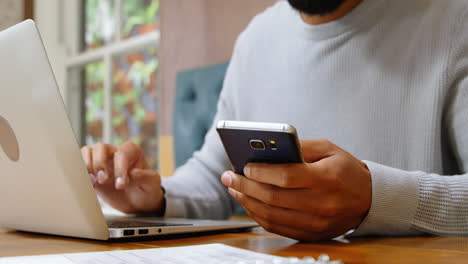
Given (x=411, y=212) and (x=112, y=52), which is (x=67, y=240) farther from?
(x=112, y=52)

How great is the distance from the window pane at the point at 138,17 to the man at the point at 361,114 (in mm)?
1475

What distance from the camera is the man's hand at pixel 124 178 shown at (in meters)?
0.76

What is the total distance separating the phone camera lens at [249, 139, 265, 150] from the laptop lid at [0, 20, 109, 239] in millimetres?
179

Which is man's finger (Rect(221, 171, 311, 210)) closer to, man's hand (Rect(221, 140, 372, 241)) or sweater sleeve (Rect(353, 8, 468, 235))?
man's hand (Rect(221, 140, 372, 241))

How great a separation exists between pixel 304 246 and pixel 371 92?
461mm

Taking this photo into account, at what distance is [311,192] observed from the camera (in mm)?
497

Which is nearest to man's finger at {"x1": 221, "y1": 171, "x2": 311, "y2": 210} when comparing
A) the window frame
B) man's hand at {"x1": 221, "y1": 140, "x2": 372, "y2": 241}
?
man's hand at {"x1": 221, "y1": 140, "x2": 372, "y2": 241}

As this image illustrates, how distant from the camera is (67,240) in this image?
1.79 feet

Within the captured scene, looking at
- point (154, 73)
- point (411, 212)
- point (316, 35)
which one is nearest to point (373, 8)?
point (316, 35)

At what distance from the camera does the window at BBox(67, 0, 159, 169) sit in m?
2.45

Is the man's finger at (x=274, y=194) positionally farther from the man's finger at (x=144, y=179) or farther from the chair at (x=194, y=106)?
the chair at (x=194, y=106)

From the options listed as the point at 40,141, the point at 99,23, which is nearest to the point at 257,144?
the point at 40,141

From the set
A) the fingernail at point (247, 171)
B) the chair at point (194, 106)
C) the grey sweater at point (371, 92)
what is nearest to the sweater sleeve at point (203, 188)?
the grey sweater at point (371, 92)

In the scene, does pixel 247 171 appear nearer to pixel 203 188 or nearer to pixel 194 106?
pixel 203 188
